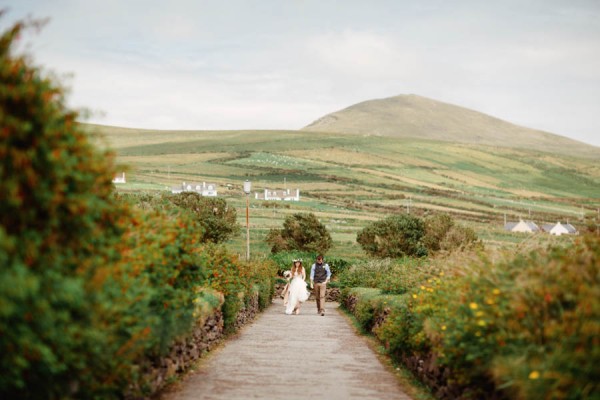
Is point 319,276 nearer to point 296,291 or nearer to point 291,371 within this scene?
point 296,291

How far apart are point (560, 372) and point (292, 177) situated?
11527 cm

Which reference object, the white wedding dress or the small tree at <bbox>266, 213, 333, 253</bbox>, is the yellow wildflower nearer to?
the white wedding dress

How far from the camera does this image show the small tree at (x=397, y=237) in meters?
61.1

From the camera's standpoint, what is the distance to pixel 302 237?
67.4m

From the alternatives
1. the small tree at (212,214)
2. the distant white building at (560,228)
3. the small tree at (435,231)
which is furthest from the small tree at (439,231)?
the distant white building at (560,228)

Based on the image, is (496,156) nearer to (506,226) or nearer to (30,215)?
(506,226)

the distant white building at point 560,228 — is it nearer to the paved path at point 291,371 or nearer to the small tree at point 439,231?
the small tree at point 439,231

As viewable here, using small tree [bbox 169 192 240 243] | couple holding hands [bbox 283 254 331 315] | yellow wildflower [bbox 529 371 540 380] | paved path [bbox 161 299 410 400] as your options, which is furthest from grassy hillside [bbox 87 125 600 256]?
yellow wildflower [bbox 529 371 540 380]

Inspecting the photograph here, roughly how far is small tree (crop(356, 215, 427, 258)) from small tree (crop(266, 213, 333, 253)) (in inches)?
229

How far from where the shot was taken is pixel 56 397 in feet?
19.9

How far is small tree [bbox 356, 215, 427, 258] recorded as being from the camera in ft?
201

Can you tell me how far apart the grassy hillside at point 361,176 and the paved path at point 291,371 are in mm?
56449

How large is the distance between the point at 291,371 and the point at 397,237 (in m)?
50.1

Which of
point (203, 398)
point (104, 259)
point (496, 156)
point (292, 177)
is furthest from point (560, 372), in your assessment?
point (496, 156)
